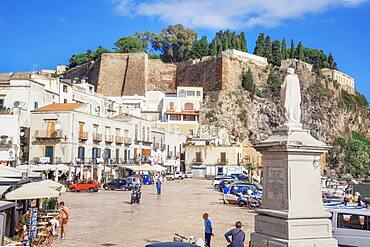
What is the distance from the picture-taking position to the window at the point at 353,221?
33.9ft

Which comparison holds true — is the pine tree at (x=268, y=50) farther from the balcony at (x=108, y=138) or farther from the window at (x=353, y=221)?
the window at (x=353, y=221)

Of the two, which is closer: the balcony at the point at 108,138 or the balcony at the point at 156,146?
the balcony at the point at 108,138

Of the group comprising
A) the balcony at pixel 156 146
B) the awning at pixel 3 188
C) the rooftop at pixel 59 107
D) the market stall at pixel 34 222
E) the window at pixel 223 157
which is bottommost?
the market stall at pixel 34 222

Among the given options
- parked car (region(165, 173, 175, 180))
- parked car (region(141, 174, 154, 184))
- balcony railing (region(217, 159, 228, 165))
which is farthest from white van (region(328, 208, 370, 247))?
balcony railing (region(217, 159, 228, 165))

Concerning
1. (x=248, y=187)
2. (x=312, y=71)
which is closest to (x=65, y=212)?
(x=248, y=187)

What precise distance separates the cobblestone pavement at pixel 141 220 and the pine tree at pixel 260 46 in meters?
74.7

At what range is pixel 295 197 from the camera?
26.5 ft

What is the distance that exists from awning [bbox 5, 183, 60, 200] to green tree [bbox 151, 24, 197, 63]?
262 ft

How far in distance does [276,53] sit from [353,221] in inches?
3531

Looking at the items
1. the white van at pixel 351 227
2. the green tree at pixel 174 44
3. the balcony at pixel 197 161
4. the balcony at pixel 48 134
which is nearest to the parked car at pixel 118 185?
the balcony at pixel 48 134

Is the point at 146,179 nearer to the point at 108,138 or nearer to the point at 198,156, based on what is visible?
the point at 108,138

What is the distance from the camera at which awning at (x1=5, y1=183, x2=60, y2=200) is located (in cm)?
1266

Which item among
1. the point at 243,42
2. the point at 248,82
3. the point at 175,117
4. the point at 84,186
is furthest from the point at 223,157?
the point at 243,42

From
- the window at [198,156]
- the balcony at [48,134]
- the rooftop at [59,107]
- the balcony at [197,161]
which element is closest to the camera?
the balcony at [48,134]
